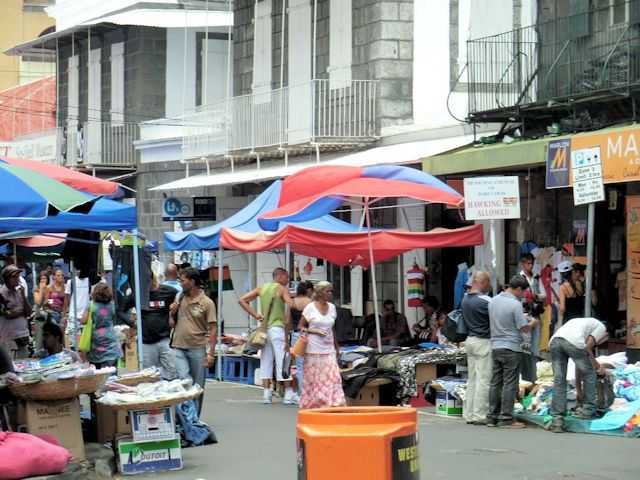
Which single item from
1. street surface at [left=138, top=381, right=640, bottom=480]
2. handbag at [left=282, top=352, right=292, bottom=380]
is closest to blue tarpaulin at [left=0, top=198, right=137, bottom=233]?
street surface at [left=138, top=381, right=640, bottom=480]

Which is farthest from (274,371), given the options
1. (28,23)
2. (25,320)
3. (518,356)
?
(28,23)

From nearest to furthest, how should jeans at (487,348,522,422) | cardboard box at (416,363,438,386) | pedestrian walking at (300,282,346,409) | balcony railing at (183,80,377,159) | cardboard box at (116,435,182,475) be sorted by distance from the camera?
cardboard box at (116,435,182,475), jeans at (487,348,522,422), pedestrian walking at (300,282,346,409), cardboard box at (416,363,438,386), balcony railing at (183,80,377,159)

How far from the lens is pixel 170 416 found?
43.2ft

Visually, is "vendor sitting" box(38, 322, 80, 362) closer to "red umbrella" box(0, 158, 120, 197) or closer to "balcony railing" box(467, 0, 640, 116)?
"red umbrella" box(0, 158, 120, 197)

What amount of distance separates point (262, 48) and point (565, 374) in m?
15.7

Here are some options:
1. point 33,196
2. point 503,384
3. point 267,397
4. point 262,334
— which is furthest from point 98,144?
point 33,196

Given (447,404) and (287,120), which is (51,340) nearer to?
(447,404)

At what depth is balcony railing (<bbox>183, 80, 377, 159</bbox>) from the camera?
25.1m

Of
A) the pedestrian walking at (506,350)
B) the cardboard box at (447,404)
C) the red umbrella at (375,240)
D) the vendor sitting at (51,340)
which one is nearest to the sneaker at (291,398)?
the red umbrella at (375,240)

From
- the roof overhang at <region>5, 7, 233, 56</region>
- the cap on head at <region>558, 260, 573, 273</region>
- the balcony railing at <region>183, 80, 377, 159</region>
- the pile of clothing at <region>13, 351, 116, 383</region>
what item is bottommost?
the pile of clothing at <region>13, 351, 116, 383</region>

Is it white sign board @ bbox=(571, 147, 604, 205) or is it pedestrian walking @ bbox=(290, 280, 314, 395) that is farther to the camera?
pedestrian walking @ bbox=(290, 280, 314, 395)

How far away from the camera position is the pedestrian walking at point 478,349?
627 inches

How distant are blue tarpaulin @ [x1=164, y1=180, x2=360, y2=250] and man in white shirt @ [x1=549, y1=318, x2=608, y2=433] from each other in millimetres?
6539

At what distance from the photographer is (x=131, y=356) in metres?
23.5
